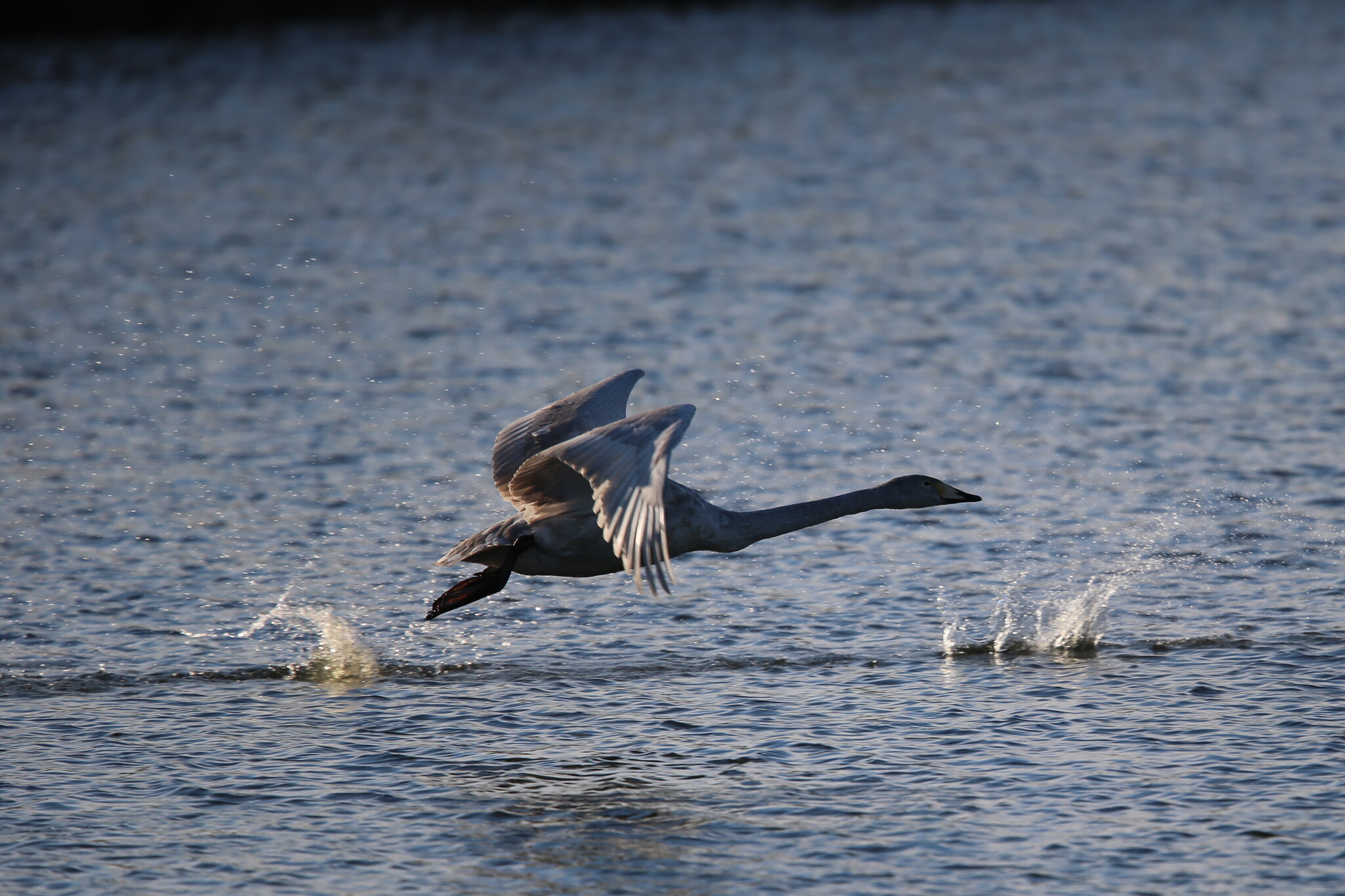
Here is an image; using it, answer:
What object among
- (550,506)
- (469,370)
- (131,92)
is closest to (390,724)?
(550,506)

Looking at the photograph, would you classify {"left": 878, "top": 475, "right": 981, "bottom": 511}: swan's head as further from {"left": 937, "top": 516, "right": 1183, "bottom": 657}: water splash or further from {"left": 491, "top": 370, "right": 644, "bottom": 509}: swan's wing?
{"left": 491, "top": 370, "right": 644, "bottom": 509}: swan's wing

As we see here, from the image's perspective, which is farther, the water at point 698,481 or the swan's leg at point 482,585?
the swan's leg at point 482,585

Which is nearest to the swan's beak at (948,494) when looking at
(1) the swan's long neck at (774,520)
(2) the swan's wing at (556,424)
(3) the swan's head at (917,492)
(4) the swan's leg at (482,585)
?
(3) the swan's head at (917,492)

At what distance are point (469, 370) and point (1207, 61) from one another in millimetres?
19955

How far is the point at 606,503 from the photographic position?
29.5 ft

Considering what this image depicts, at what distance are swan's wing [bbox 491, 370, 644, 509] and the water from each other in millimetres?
1209

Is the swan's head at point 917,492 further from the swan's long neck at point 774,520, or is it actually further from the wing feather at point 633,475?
the wing feather at point 633,475

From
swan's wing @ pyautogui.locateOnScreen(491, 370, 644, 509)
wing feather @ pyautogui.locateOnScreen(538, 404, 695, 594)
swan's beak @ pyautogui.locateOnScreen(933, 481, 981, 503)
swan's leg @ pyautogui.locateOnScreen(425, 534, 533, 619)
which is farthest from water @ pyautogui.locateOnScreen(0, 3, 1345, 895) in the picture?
wing feather @ pyautogui.locateOnScreen(538, 404, 695, 594)

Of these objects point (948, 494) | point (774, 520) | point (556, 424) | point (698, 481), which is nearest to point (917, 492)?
point (948, 494)

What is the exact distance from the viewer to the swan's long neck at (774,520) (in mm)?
10383

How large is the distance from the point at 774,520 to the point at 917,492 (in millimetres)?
1068

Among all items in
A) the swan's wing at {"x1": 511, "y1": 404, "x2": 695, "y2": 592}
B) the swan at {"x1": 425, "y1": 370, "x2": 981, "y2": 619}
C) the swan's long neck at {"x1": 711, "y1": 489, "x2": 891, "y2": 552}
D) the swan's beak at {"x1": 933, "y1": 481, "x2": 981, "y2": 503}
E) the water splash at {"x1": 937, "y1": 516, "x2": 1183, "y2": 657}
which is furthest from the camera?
the water splash at {"x1": 937, "y1": 516, "x2": 1183, "y2": 657}

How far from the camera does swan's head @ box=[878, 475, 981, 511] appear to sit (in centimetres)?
1091

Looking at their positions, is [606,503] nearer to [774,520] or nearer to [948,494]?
[774,520]
